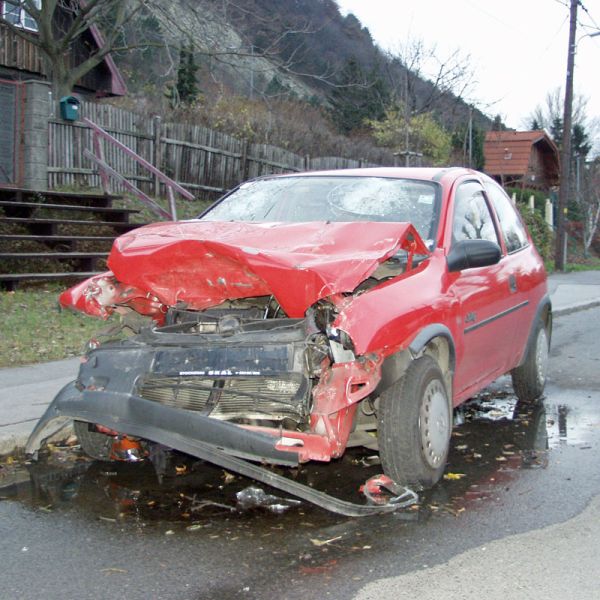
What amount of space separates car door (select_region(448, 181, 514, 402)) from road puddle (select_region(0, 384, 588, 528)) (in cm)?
50

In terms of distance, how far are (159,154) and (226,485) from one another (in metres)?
14.5

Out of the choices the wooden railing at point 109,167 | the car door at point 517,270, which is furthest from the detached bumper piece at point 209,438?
the wooden railing at point 109,167

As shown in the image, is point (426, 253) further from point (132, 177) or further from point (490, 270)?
point (132, 177)

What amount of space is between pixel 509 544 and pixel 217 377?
1.70 meters

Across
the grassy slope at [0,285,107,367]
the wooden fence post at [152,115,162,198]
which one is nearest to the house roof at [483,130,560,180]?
the wooden fence post at [152,115,162,198]

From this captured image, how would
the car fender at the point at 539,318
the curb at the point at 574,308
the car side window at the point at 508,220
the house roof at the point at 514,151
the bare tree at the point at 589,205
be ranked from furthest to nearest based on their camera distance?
the house roof at the point at 514,151
the bare tree at the point at 589,205
the curb at the point at 574,308
the car fender at the point at 539,318
the car side window at the point at 508,220

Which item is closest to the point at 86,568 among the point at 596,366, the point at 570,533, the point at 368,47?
the point at 570,533

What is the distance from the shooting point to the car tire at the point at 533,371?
693 cm

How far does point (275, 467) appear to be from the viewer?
5.30m

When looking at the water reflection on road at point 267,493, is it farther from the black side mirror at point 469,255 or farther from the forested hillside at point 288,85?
the forested hillside at point 288,85

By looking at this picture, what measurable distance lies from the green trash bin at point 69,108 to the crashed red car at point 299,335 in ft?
36.4

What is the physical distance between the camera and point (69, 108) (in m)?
15.8

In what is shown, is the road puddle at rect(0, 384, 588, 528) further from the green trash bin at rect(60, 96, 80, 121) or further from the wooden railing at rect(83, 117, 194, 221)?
the green trash bin at rect(60, 96, 80, 121)

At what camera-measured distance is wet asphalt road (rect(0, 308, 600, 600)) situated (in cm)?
362
